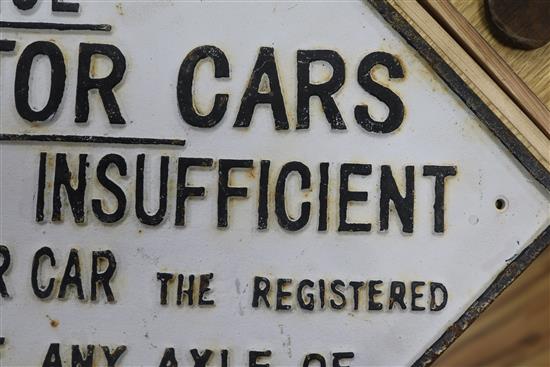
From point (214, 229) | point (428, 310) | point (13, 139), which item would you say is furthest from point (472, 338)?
point (13, 139)

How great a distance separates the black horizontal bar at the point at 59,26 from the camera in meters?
0.97

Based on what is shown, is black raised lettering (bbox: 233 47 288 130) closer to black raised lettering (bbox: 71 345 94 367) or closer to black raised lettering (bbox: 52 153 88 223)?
black raised lettering (bbox: 52 153 88 223)

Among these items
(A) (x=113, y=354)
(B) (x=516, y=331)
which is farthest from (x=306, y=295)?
(B) (x=516, y=331)

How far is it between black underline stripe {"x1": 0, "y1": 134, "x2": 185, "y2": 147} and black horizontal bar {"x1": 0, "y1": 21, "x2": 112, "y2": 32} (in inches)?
5.1

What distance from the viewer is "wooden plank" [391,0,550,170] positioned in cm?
98

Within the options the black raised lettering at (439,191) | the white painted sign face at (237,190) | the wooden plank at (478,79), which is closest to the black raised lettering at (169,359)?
the white painted sign face at (237,190)

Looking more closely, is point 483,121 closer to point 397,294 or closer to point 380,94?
point 380,94

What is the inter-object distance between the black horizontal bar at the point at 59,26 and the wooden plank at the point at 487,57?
1.28ft

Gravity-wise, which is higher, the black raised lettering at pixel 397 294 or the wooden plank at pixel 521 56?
the wooden plank at pixel 521 56

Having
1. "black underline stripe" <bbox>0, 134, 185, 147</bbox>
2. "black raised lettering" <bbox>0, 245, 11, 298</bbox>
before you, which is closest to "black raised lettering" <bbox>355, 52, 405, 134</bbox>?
"black underline stripe" <bbox>0, 134, 185, 147</bbox>

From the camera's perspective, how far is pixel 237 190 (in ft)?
3.18

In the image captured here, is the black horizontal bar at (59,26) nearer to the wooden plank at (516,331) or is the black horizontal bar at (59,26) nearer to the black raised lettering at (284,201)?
the black raised lettering at (284,201)

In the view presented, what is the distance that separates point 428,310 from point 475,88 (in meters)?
0.27

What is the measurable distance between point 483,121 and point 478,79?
0.05m
